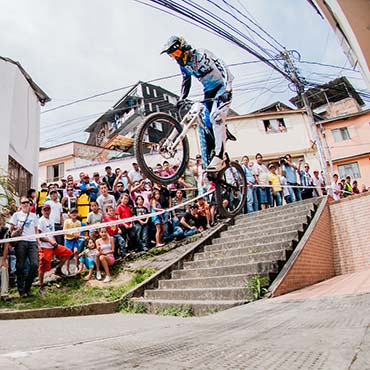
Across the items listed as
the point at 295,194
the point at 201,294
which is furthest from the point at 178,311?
the point at 295,194

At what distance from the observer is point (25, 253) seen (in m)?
6.41

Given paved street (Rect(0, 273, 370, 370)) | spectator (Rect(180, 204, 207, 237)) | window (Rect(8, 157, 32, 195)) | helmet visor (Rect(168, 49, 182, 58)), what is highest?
window (Rect(8, 157, 32, 195))

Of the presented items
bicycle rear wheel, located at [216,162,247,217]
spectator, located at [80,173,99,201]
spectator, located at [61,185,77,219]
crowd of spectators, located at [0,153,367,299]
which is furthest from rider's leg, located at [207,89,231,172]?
spectator, located at [61,185,77,219]

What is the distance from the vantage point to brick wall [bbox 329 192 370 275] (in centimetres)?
844

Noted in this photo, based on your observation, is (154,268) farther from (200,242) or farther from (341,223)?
(341,223)

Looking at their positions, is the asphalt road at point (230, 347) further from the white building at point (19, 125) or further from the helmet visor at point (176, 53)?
the white building at point (19, 125)

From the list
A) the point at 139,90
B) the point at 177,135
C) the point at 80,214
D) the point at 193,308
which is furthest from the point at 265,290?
the point at 139,90

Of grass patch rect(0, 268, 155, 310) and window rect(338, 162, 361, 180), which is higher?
window rect(338, 162, 361, 180)

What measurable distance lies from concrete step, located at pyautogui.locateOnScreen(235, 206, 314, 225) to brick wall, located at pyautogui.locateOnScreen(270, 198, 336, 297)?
32 cm

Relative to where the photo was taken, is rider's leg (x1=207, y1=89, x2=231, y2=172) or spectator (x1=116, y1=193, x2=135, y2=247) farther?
spectator (x1=116, y1=193, x2=135, y2=247)

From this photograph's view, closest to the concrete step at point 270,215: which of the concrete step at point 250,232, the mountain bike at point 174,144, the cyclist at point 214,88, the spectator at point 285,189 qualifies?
the concrete step at point 250,232

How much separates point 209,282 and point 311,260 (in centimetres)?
235

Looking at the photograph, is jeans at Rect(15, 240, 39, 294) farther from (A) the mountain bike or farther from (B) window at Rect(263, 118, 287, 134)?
(B) window at Rect(263, 118, 287, 134)

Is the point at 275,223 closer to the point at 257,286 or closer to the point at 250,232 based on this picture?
the point at 250,232
